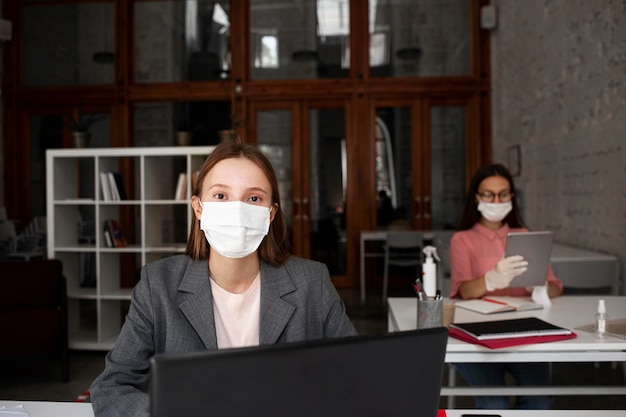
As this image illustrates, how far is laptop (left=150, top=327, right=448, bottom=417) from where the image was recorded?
70cm

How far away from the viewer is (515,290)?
9.77ft

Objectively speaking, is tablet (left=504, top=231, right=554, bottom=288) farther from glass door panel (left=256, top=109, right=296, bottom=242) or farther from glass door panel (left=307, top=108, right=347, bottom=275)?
glass door panel (left=256, top=109, right=296, bottom=242)

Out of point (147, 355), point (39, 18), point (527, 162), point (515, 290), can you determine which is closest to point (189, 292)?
point (147, 355)

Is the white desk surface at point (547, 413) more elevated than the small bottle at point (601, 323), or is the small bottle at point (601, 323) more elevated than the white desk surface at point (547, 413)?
the small bottle at point (601, 323)

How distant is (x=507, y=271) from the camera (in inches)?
99.0

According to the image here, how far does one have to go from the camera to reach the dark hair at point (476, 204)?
10.0ft

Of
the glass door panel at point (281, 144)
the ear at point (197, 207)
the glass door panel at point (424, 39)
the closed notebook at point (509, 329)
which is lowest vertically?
the closed notebook at point (509, 329)

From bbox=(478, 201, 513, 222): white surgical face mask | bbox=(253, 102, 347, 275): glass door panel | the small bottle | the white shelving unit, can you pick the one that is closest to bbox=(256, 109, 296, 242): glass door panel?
bbox=(253, 102, 347, 275): glass door panel

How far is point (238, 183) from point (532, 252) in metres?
1.56

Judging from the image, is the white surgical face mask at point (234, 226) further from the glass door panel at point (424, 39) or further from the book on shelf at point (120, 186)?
the glass door panel at point (424, 39)

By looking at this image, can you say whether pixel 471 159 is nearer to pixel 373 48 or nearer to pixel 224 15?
pixel 373 48

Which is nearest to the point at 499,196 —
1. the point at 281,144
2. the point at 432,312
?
the point at 432,312

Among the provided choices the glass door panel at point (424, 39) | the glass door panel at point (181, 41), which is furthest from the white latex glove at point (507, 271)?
the glass door panel at point (181, 41)

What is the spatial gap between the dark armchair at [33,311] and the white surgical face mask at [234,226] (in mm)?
3039
